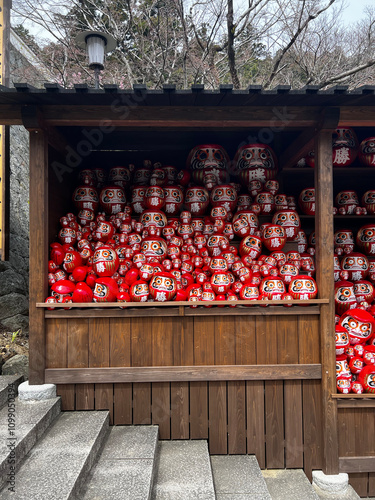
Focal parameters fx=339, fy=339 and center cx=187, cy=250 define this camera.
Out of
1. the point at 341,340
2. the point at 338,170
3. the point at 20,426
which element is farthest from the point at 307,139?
the point at 20,426

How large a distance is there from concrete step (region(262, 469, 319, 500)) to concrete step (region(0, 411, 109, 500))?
5.40 feet

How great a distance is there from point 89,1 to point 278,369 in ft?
29.7

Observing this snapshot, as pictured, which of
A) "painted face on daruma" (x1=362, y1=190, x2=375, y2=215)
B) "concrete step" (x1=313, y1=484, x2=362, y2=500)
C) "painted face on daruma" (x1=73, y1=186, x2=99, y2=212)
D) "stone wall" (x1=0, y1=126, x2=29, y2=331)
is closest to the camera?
"concrete step" (x1=313, y1=484, x2=362, y2=500)

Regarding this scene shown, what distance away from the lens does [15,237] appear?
6820 millimetres

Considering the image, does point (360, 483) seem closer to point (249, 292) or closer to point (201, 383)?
point (201, 383)

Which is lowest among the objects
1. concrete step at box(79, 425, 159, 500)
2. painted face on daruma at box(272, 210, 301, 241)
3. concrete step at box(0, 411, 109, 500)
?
concrete step at box(79, 425, 159, 500)

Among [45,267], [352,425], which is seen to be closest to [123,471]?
[45,267]

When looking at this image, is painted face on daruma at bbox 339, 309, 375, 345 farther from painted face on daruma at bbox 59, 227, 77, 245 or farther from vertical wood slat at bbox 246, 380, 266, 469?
painted face on daruma at bbox 59, 227, 77, 245

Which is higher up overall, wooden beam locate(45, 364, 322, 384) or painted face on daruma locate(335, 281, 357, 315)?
painted face on daruma locate(335, 281, 357, 315)

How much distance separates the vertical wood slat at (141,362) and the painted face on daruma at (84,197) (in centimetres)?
169

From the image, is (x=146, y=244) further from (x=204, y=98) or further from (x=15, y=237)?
(x=15, y=237)

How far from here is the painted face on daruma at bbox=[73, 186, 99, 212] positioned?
167 inches

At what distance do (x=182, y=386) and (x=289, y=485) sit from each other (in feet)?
4.36

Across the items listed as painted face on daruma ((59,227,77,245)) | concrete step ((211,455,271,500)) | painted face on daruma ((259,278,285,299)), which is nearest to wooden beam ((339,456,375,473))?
concrete step ((211,455,271,500))
